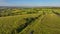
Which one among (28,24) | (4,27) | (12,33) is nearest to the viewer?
(12,33)

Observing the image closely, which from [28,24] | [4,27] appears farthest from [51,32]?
[4,27]

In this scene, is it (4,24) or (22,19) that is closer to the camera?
(4,24)

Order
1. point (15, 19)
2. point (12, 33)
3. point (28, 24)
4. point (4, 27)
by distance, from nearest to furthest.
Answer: point (12, 33)
point (4, 27)
point (28, 24)
point (15, 19)

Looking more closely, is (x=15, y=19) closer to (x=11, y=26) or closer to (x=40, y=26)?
(x=11, y=26)

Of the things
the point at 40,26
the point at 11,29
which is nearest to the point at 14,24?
the point at 11,29

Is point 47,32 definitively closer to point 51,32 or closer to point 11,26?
point 51,32

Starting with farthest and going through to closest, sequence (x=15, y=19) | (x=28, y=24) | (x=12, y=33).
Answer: (x=15, y=19)
(x=28, y=24)
(x=12, y=33)

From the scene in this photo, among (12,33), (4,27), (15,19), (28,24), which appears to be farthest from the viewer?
(15,19)

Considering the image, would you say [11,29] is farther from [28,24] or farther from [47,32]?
[47,32]

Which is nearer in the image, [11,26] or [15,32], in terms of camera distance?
[15,32]
